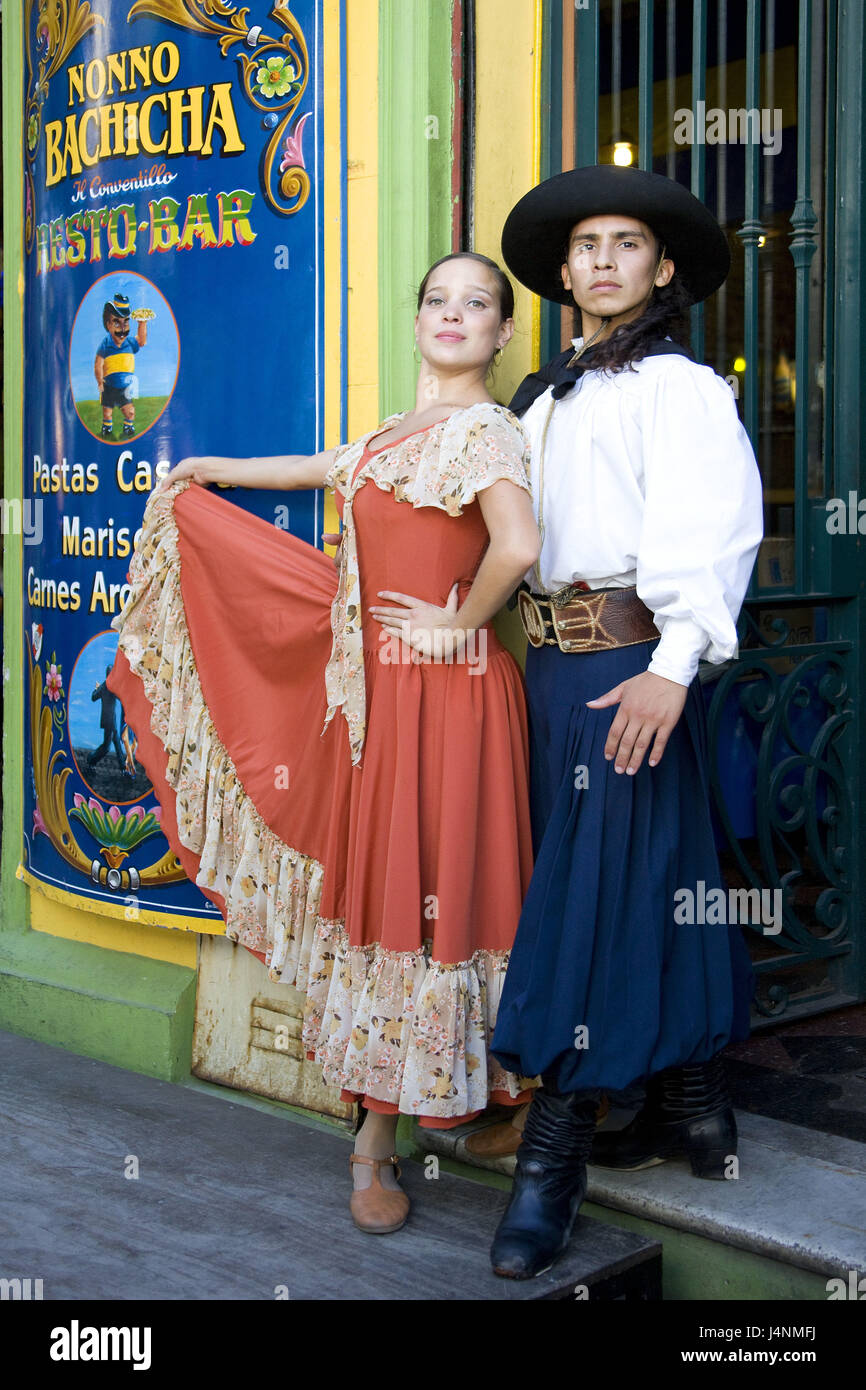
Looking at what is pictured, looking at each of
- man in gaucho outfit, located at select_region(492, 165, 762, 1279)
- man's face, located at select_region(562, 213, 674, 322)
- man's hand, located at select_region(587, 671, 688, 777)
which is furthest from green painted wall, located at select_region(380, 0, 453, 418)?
man's hand, located at select_region(587, 671, 688, 777)

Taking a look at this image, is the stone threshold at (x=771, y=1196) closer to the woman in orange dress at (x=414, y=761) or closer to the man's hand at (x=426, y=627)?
the woman in orange dress at (x=414, y=761)

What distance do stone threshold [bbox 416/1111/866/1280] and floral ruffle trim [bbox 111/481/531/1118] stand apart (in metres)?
0.32

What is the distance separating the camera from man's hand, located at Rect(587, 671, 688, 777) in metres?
2.61

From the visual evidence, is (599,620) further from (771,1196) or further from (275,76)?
(275,76)

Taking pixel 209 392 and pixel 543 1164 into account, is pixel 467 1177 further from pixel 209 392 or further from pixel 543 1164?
pixel 209 392

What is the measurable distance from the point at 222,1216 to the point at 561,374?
1862 mm

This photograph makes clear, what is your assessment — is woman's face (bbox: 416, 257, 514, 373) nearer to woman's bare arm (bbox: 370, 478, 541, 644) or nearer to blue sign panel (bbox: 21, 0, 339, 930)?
woman's bare arm (bbox: 370, 478, 541, 644)

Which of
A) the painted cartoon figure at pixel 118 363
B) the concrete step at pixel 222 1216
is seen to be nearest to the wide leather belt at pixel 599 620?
the concrete step at pixel 222 1216

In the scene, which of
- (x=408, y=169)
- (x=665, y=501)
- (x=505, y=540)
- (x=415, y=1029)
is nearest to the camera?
(x=665, y=501)

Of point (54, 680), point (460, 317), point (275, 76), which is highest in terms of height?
point (275, 76)

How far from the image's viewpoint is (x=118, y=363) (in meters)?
3.87

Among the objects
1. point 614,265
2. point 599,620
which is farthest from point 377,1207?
point 614,265
